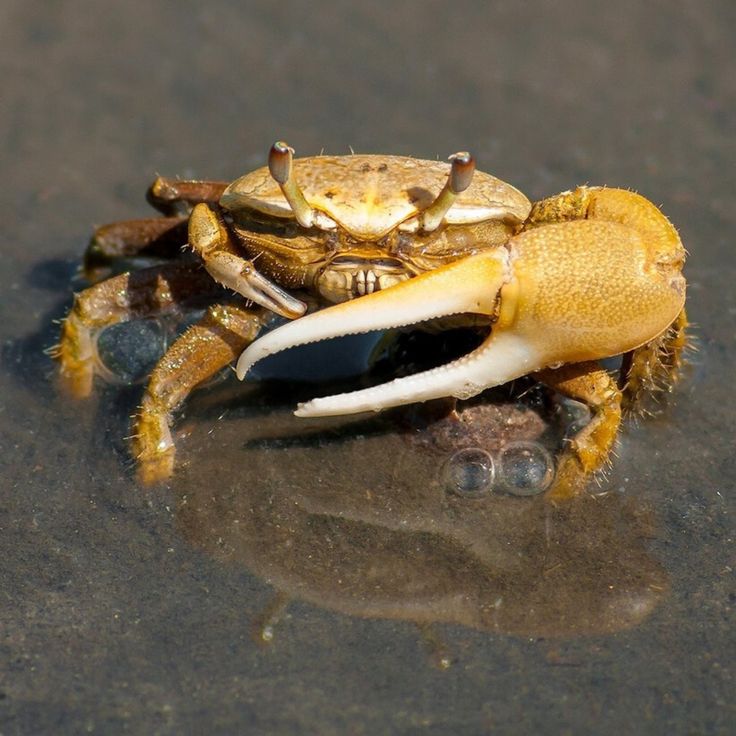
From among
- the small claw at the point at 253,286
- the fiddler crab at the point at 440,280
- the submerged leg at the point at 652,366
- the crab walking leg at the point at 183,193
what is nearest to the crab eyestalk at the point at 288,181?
the fiddler crab at the point at 440,280

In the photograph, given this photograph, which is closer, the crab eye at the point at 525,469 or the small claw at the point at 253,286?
the small claw at the point at 253,286

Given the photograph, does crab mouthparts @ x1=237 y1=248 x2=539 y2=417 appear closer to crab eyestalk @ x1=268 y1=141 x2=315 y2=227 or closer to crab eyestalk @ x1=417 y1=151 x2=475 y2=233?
crab eyestalk @ x1=417 y1=151 x2=475 y2=233

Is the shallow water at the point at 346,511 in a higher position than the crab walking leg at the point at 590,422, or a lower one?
lower

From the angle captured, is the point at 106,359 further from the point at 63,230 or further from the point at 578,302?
the point at 578,302

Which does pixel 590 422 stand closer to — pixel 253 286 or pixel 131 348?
pixel 253 286

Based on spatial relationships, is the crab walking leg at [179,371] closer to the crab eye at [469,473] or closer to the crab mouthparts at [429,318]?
the crab mouthparts at [429,318]

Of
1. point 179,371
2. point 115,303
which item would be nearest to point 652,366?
point 179,371

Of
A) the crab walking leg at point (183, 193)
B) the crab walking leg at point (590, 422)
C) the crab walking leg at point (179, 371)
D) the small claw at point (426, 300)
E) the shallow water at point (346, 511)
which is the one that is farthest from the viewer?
the crab walking leg at point (183, 193)
